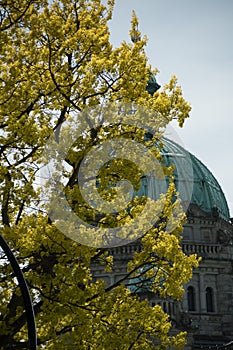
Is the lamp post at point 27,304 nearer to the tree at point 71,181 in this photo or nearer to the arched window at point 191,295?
the tree at point 71,181

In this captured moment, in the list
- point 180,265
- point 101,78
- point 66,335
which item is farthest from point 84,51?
point 66,335

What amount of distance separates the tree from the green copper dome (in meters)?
50.7

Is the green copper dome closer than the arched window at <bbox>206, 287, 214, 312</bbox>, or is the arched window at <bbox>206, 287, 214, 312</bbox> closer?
the arched window at <bbox>206, 287, 214, 312</bbox>

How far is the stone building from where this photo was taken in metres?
66.9

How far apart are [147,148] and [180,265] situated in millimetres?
3444

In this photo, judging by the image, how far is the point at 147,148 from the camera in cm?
2178

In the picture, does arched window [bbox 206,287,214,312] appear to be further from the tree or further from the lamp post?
the lamp post

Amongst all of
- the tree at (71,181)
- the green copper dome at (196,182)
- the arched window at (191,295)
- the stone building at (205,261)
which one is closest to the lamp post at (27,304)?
the tree at (71,181)

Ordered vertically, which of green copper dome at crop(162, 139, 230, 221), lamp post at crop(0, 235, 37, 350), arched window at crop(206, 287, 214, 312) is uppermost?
green copper dome at crop(162, 139, 230, 221)

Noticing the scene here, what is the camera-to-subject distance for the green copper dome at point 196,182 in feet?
244

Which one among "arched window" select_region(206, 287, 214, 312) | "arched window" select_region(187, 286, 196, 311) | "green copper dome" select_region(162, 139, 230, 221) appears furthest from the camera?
"green copper dome" select_region(162, 139, 230, 221)

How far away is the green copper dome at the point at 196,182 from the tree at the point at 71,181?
1995 inches

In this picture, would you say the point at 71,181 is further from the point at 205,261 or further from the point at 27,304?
the point at 205,261

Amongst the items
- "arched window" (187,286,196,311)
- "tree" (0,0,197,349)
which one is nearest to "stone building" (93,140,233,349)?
"arched window" (187,286,196,311)
